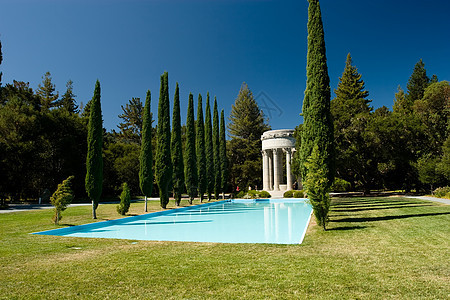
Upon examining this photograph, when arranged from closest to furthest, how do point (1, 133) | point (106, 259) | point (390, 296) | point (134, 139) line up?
point (390, 296)
point (106, 259)
point (1, 133)
point (134, 139)

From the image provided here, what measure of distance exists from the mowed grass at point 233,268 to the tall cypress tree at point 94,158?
5833 millimetres

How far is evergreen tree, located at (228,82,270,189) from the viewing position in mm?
45781

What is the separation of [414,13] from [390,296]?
1958 centimetres

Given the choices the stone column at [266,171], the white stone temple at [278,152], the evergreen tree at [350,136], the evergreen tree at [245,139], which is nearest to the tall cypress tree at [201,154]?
the white stone temple at [278,152]

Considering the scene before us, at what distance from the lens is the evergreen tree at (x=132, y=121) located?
56.2 metres

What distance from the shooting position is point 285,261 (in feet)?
20.0

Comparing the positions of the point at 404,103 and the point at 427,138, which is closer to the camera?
the point at 427,138

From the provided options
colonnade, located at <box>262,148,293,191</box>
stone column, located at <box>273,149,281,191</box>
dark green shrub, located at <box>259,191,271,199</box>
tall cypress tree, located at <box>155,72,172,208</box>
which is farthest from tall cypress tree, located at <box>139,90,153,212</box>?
stone column, located at <box>273,149,281,191</box>

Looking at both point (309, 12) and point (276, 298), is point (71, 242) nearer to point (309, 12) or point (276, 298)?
point (276, 298)

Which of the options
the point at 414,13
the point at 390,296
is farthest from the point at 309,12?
the point at 390,296

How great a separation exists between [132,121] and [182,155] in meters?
37.0

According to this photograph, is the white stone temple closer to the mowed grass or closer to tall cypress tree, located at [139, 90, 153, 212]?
tall cypress tree, located at [139, 90, 153, 212]

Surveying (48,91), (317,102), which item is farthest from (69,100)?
(317,102)

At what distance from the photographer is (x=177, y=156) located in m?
23.5
